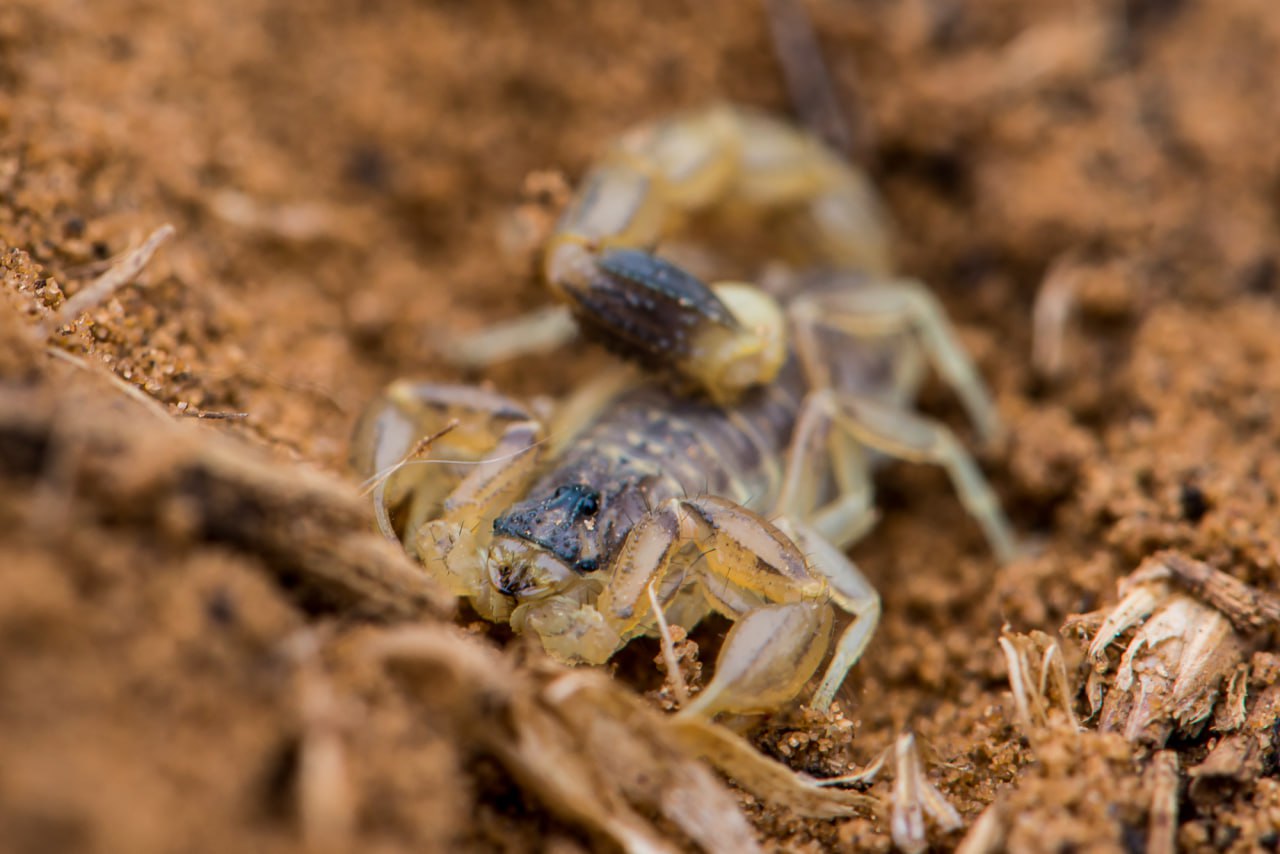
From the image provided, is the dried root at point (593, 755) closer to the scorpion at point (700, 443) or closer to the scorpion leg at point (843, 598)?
the scorpion at point (700, 443)

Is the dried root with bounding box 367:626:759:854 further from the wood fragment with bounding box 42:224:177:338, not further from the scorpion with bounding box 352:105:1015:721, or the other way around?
the wood fragment with bounding box 42:224:177:338

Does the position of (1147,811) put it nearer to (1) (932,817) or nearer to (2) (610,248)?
(1) (932,817)

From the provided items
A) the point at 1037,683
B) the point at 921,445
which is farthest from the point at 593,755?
the point at 921,445

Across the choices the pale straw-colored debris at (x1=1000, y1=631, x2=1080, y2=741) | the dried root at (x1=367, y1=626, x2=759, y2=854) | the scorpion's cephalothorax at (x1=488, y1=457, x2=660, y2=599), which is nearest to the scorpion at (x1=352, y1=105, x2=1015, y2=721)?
the scorpion's cephalothorax at (x1=488, y1=457, x2=660, y2=599)

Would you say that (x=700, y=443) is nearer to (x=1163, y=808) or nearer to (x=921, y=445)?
(x=921, y=445)

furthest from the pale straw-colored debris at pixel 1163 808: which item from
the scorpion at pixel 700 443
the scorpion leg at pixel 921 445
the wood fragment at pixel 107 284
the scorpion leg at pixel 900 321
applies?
the wood fragment at pixel 107 284
